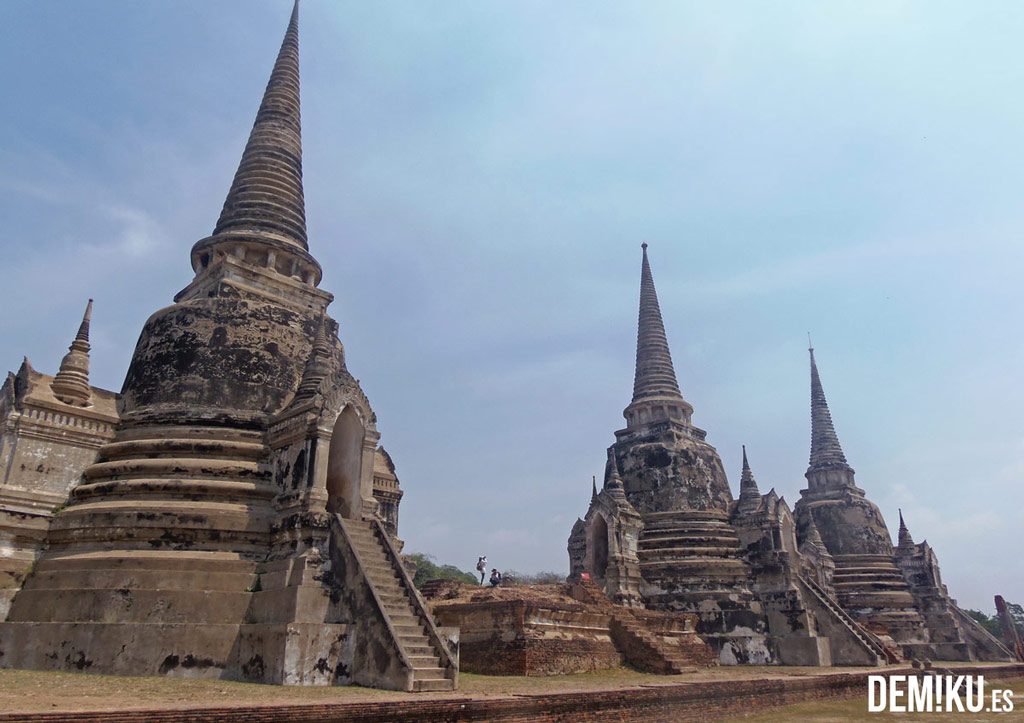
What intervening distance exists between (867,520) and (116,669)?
3737cm

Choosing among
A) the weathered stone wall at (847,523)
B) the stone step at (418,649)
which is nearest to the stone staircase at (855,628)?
the weathered stone wall at (847,523)

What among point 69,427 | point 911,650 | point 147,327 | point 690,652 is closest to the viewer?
point 69,427

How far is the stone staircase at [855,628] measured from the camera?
27578 mm

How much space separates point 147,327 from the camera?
20.0 metres

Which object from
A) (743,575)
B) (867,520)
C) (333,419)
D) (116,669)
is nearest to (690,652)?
(743,575)

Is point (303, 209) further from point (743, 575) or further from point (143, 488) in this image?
point (743, 575)

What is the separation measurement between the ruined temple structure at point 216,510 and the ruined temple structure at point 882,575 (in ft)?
89.3

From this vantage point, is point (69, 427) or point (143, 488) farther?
point (69, 427)

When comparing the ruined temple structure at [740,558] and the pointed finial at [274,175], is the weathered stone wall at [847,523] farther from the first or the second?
the pointed finial at [274,175]

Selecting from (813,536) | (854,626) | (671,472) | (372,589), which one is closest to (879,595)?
(813,536)

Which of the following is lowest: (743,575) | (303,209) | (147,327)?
(743,575)

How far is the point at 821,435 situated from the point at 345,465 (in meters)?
35.3

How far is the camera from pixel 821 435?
45.7 meters

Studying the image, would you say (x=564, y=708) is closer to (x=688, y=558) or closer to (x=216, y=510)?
(x=216, y=510)
